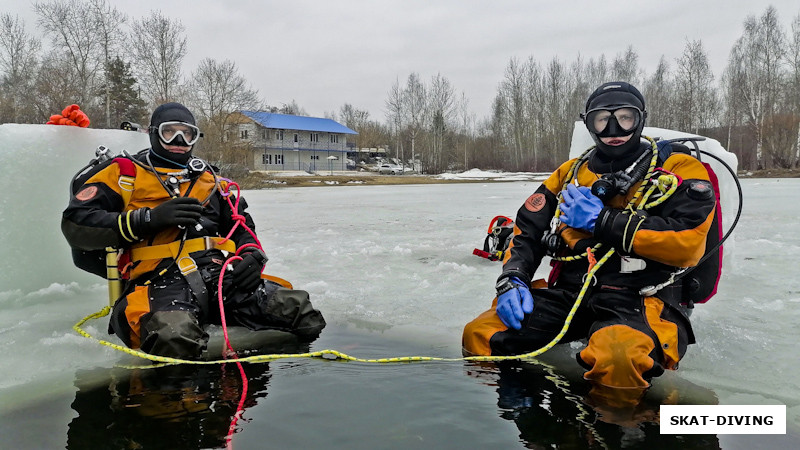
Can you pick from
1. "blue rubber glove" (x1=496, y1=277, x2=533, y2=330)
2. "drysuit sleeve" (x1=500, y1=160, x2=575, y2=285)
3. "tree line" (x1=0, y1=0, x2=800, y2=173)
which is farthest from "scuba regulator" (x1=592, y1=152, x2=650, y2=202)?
"tree line" (x1=0, y1=0, x2=800, y2=173)

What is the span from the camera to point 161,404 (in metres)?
2.04

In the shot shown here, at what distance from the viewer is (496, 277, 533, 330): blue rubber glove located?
256 centimetres

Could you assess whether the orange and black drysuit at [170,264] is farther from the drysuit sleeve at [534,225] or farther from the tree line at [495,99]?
the tree line at [495,99]

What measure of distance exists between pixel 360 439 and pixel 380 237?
480 centimetres

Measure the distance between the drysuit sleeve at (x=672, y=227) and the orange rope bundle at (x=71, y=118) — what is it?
348 centimetres

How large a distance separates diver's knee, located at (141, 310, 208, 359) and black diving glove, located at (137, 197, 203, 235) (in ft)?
1.45

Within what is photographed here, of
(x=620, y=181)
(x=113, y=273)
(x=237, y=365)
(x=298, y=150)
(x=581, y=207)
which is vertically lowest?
(x=237, y=365)

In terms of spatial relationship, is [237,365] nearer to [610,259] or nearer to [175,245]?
[175,245]

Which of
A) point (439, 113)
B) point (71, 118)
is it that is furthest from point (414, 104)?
point (71, 118)

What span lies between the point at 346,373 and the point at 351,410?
416 mm

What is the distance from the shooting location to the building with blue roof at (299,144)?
43500mm

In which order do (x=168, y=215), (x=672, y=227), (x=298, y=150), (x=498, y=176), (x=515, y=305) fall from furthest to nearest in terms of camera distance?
(x=298, y=150) → (x=498, y=176) → (x=168, y=215) → (x=515, y=305) → (x=672, y=227)

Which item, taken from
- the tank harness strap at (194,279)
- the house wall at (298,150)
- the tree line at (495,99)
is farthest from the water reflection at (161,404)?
the house wall at (298,150)

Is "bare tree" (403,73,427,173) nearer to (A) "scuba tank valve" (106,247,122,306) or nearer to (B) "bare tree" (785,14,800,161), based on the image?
(B) "bare tree" (785,14,800,161)
